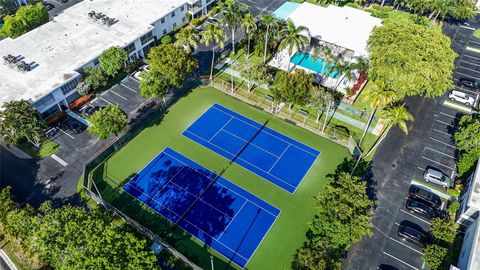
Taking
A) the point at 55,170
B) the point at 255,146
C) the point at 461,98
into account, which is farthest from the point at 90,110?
the point at 461,98

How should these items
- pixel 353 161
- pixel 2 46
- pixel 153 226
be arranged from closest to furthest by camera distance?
pixel 153 226 → pixel 353 161 → pixel 2 46

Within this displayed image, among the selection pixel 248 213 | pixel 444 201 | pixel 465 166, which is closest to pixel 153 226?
pixel 248 213

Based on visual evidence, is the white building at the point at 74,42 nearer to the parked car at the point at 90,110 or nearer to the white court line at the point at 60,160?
the parked car at the point at 90,110

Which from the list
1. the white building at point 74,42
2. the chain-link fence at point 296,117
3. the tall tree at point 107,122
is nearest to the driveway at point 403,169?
the chain-link fence at point 296,117

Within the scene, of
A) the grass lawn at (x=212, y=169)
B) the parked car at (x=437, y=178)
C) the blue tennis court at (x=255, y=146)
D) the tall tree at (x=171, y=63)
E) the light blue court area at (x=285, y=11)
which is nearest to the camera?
the grass lawn at (x=212, y=169)

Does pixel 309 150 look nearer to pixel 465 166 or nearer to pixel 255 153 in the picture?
pixel 255 153
